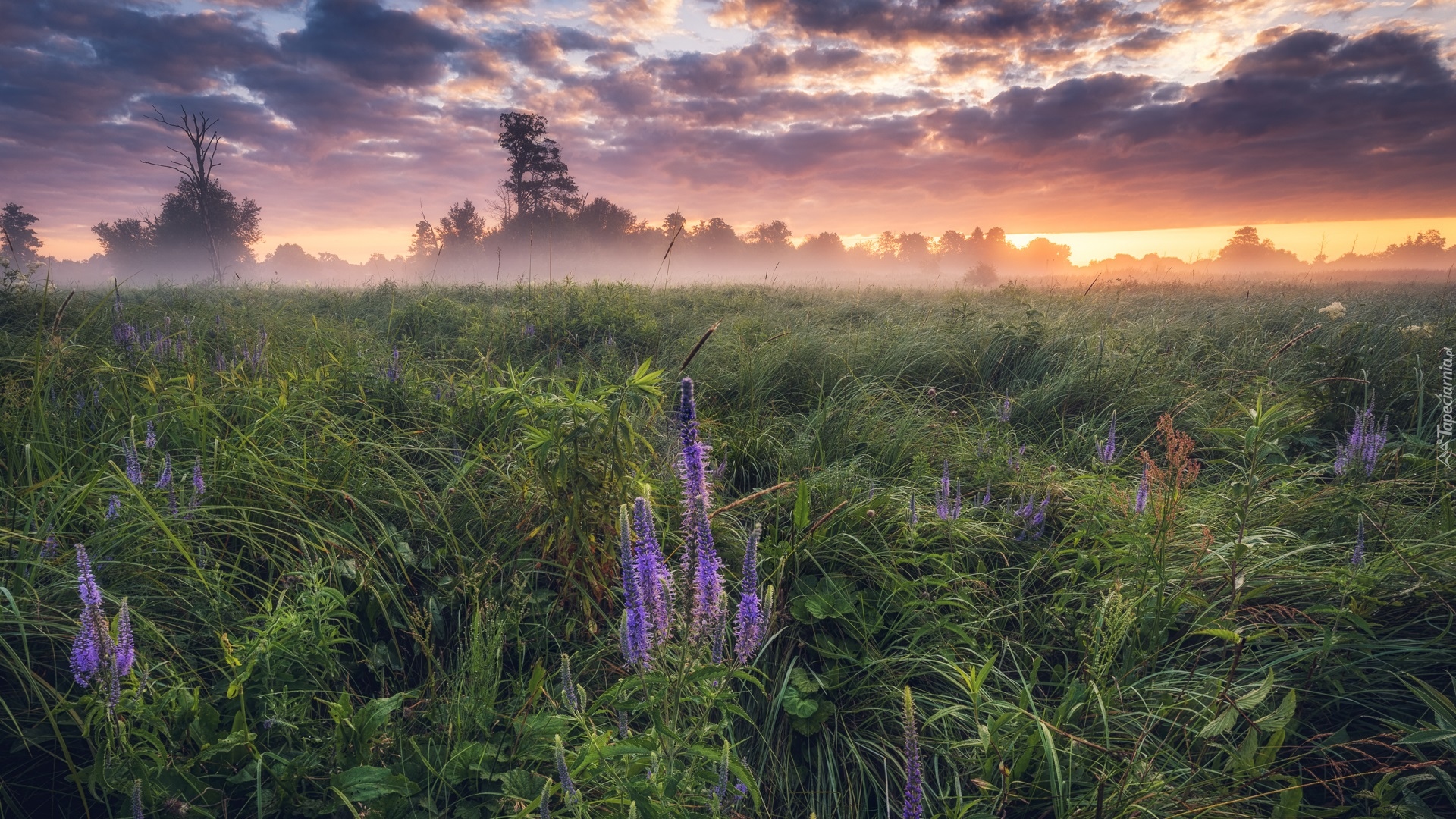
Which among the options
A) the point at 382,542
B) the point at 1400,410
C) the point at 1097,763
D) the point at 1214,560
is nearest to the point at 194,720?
the point at 382,542

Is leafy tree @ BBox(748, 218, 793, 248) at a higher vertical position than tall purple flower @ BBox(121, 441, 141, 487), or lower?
higher

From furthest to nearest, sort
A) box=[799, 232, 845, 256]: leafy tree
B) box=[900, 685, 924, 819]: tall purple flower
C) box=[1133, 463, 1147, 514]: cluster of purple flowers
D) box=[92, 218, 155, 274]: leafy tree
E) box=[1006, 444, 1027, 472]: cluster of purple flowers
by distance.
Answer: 1. box=[799, 232, 845, 256]: leafy tree
2. box=[92, 218, 155, 274]: leafy tree
3. box=[1006, 444, 1027, 472]: cluster of purple flowers
4. box=[1133, 463, 1147, 514]: cluster of purple flowers
5. box=[900, 685, 924, 819]: tall purple flower

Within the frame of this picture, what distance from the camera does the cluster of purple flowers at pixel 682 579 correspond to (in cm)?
127

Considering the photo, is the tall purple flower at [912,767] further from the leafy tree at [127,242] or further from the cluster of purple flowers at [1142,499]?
the leafy tree at [127,242]

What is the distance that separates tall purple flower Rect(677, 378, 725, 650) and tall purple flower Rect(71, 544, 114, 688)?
143cm

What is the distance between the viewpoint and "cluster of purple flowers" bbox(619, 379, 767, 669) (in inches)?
49.9

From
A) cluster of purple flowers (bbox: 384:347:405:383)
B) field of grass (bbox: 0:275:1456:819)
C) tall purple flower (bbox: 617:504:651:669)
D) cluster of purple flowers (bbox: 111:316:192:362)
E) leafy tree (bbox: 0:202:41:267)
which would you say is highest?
leafy tree (bbox: 0:202:41:267)

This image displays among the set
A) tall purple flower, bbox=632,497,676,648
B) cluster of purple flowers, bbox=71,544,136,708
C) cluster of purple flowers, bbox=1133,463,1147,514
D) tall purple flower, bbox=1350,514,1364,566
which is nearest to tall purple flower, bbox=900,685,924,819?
tall purple flower, bbox=632,497,676,648

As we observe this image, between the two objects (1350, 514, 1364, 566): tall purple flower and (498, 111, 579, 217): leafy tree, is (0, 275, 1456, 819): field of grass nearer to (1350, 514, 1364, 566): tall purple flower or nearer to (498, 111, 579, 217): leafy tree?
(1350, 514, 1364, 566): tall purple flower

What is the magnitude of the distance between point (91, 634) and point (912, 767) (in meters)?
2.01

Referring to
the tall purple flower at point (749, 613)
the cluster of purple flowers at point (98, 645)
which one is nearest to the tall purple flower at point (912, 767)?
the tall purple flower at point (749, 613)

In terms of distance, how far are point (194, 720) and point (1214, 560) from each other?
376cm

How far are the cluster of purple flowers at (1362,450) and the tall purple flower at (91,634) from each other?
17.3 ft

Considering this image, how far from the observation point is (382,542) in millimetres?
2551
